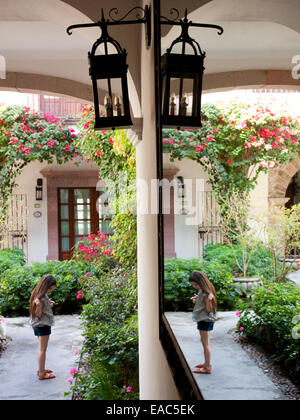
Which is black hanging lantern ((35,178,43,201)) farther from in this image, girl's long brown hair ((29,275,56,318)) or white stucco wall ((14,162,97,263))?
girl's long brown hair ((29,275,56,318))

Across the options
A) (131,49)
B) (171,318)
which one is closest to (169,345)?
(171,318)

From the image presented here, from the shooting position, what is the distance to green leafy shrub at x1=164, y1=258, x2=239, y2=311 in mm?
929

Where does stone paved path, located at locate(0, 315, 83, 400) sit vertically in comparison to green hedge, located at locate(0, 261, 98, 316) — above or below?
below

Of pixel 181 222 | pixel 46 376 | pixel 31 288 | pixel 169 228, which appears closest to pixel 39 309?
pixel 46 376

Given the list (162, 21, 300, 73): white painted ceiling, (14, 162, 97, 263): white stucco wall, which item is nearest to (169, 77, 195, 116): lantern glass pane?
(162, 21, 300, 73): white painted ceiling

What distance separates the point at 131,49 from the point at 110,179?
370 cm

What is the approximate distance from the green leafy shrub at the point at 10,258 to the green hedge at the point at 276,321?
810 centimetres

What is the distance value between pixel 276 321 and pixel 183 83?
1065mm

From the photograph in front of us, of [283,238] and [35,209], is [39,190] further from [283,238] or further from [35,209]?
[283,238]

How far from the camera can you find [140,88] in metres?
3.00

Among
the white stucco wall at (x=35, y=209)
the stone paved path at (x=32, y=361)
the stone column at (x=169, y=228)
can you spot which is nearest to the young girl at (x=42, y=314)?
the stone paved path at (x=32, y=361)

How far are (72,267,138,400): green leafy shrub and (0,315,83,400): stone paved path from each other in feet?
1.09

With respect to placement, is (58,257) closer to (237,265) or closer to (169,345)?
(169,345)

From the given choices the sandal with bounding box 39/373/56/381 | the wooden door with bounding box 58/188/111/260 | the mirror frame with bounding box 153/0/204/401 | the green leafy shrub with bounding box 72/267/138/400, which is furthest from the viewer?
the wooden door with bounding box 58/188/111/260
